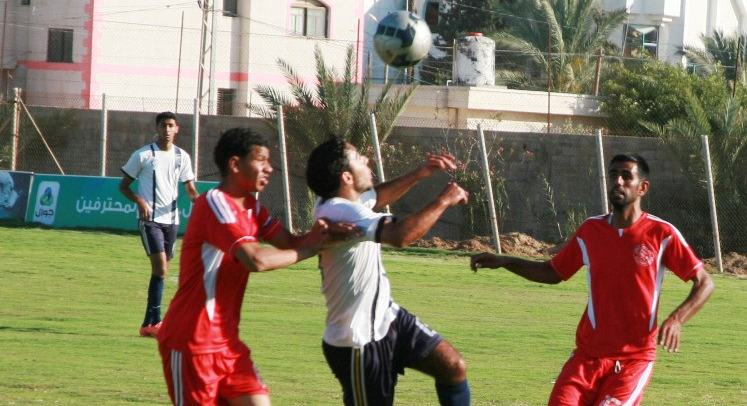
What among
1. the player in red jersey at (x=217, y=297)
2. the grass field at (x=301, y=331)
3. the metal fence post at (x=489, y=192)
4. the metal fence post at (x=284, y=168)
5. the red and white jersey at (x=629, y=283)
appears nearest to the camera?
the player in red jersey at (x=217, y=297)

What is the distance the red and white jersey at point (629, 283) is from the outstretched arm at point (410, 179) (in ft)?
3.22

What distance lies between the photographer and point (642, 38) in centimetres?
6097

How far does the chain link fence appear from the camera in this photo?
22.0m

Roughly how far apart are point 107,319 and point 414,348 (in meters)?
7.00

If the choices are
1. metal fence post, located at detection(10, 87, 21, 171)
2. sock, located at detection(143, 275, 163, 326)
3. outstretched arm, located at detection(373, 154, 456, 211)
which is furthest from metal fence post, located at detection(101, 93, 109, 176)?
outstretched arm, located at detection(373, 154, 456, 211)

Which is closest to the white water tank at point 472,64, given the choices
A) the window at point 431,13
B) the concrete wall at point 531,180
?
the concrete wall at point 531,180

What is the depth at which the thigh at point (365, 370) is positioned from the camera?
6547 millimetres

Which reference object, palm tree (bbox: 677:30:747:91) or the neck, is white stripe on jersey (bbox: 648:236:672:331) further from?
palm tree (bbox: 677:30:747:91)

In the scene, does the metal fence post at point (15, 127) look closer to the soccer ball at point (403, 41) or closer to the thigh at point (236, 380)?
the soccer ball at point (403, 41)

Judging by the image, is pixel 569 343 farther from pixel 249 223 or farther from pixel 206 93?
pixel 206 93

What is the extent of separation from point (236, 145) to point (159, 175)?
7.01 m

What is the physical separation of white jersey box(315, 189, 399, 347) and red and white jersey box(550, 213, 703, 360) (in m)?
1.15

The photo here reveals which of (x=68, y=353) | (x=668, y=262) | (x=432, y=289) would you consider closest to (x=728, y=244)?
(x=432, y=289)

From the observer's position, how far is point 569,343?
12773 mm
